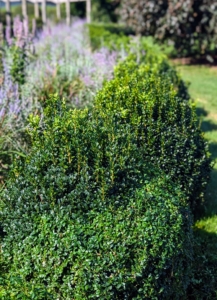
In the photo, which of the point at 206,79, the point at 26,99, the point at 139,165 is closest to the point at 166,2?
the point at 206,79

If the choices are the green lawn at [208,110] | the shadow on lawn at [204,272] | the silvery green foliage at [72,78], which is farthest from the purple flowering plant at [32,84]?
the shadow on lawn at [204,272]

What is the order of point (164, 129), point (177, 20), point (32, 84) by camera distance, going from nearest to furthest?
point (164, 129), point (32, 84), point (177, 20)

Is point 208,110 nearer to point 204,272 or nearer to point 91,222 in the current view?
point 204,272

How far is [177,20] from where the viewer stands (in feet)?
41.1

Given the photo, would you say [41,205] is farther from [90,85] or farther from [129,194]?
[90,85]

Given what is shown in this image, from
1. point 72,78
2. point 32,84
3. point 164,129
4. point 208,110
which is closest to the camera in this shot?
point 164,129

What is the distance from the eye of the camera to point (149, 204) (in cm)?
291

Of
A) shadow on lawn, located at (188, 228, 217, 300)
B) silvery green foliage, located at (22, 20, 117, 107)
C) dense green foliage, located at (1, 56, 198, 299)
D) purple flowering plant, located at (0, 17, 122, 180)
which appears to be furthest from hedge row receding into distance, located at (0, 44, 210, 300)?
silvery green foliage, located at (22, 20, 117, 107)

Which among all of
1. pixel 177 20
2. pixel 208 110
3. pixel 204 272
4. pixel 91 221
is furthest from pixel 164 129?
pixel 177 20

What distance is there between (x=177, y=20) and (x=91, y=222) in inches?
417

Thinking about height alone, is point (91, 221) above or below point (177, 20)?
above

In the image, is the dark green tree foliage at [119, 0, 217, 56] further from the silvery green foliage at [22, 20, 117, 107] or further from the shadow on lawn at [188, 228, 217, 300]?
the shadow on lawn at [188, 228, 217, 300]

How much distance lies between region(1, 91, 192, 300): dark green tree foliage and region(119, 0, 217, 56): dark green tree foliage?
9.93 meters

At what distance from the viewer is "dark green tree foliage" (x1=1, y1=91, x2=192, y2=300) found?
2684 mm
